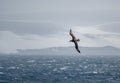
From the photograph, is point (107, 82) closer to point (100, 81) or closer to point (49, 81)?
point (100, 81)

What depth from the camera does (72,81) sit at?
136m

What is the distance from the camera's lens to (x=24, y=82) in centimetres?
13150

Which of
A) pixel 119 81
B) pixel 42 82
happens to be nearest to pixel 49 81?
pixel 42 82

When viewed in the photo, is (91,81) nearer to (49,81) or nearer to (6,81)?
(49,81)

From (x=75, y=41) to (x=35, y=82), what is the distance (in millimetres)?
99261

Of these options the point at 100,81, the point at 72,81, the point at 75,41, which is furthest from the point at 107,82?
the point at 75,41

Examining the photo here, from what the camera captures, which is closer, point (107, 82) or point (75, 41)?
point (75, 41)

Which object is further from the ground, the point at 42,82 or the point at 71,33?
the point at 71,33

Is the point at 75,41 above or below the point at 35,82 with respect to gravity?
above

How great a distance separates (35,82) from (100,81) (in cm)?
2245

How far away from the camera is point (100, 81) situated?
135625mm

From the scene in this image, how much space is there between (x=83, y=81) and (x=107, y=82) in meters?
8.18

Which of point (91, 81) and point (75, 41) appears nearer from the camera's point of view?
point (75, 41)

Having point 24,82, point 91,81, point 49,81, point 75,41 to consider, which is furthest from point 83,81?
point 75,41
